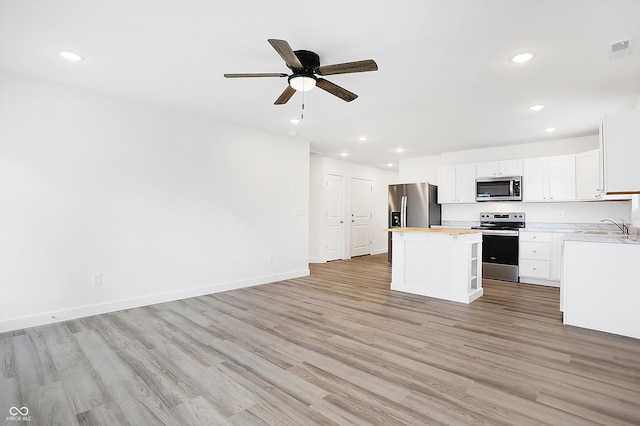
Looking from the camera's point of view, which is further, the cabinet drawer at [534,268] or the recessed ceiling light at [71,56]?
the cabinet drawer at [534,268]

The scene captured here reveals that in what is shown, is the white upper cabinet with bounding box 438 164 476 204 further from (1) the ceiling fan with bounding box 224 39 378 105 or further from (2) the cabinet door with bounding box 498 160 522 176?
(1) the ceiling fan with bounding box 224 39 378 105

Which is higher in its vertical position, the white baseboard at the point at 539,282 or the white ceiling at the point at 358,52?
the white ceiling at the point at 358,52

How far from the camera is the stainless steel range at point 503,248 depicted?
5.47 meters

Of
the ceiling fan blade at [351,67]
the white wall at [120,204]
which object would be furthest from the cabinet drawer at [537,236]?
the ceiling fan blade at [351,67]

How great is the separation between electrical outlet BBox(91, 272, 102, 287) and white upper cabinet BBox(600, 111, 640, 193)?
5499 mm

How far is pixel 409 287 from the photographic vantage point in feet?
15.2

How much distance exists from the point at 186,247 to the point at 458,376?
3.63 m

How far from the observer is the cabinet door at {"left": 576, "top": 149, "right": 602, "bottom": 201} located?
4.86 meters

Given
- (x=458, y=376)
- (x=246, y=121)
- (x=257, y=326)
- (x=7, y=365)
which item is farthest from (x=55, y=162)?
(x=458, y=376)

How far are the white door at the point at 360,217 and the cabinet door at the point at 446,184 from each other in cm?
239

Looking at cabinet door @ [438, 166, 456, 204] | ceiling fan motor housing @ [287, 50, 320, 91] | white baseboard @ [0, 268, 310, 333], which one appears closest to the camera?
ceiling fan motor housing @ [287, 50, 320, 91]

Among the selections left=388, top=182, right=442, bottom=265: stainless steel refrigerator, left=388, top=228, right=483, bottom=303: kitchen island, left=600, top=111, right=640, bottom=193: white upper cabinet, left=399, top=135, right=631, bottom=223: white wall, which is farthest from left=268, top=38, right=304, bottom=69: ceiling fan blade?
left=399, top=135, right=631, bottom=223: white wall

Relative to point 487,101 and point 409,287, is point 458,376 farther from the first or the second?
point 487,101

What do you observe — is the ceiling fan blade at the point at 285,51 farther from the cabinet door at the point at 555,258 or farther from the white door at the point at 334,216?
the white door at the point at 334,216
